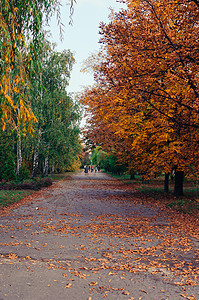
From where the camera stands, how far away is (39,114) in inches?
997

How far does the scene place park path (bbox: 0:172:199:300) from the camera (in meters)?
4.19

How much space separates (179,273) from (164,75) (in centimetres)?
832

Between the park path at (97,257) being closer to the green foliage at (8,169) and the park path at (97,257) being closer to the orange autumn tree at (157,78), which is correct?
the orange autumn tree at (157,78)

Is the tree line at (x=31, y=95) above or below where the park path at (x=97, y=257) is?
above

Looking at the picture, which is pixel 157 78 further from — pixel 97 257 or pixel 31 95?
pixel 31 95

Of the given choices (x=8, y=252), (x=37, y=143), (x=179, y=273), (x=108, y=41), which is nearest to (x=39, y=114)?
(x=37, y=143)

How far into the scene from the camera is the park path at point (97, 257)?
419 centimetres

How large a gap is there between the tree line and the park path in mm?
2591

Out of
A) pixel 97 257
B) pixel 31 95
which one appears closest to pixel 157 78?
pixel 97 257

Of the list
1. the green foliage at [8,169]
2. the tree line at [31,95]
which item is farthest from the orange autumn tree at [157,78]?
the green foliage at [8,169]

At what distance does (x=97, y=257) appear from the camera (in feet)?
18.9

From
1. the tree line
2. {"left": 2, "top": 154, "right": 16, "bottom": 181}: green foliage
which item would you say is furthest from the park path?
{"left": 2, "top": 154, "right": 16, "bottom": 181}: green foliage

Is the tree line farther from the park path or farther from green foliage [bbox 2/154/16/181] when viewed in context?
the park path

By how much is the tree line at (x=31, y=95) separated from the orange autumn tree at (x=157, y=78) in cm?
342
